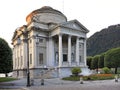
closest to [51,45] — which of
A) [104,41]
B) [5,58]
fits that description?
[5,58]

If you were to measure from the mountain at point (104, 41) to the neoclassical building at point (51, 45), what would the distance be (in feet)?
391

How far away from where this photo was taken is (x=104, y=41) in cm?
18588

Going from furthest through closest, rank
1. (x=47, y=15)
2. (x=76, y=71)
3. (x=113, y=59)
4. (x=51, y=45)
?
(x=113, y=59) → (x=47, y=15) → (x=51, y=45) → (x=76, y=71)

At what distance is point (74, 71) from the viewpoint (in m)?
43.1

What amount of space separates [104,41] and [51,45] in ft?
453

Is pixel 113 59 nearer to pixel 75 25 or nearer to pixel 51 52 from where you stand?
pixel 75 25

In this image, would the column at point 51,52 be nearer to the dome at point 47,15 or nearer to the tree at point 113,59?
the dome at point 47,15

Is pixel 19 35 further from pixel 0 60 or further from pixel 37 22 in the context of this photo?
pixel 0 60

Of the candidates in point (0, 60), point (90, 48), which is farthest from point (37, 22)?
point (90, 48)

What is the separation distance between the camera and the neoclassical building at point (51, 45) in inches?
1924

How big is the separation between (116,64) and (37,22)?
25.1 metres

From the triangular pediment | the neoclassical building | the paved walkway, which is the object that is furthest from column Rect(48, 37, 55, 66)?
the paved walkway

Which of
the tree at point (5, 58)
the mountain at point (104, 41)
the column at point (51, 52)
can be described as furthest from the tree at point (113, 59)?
the mountain at point (104, 41)

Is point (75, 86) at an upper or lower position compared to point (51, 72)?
lower
